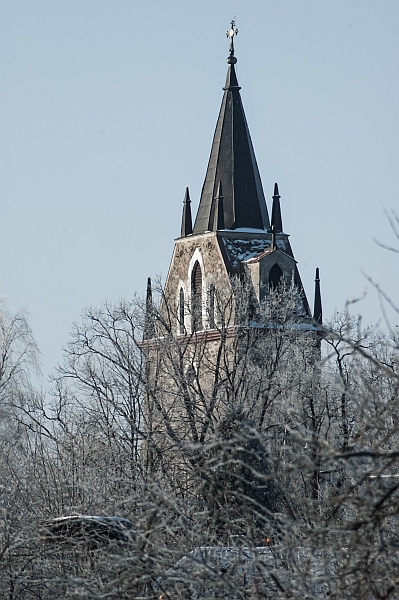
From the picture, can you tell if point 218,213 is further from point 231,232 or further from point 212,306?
point 212,306

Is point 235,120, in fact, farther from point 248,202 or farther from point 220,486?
point 220,486

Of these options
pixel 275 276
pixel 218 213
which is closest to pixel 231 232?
pixel 218 213

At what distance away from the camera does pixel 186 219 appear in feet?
128

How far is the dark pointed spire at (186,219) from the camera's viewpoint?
3894 cm

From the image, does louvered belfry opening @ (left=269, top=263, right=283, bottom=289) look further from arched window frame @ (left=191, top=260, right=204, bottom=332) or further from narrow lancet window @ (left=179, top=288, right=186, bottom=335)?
narrow lancet window @ (left=179, top=288, right=186, bottom=335)

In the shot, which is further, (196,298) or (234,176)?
(234,176)

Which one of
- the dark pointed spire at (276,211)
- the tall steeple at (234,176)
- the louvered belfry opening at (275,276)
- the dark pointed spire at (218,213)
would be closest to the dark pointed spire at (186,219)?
the tall steeple at (234,176)

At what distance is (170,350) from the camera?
28.3 meters

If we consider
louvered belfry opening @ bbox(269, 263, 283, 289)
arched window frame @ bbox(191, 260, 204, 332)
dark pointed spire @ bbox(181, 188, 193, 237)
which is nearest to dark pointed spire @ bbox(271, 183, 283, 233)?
louvered belfry opening @ bbox(269, 263, 283, 289)

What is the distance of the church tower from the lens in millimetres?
37219

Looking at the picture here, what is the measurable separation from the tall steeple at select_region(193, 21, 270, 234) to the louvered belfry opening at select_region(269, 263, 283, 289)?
1735mm

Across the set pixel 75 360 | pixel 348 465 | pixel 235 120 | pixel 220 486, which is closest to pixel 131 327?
pixel 75 360

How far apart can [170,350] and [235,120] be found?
1309 centimetres

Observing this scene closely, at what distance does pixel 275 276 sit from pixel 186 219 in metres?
3.62
